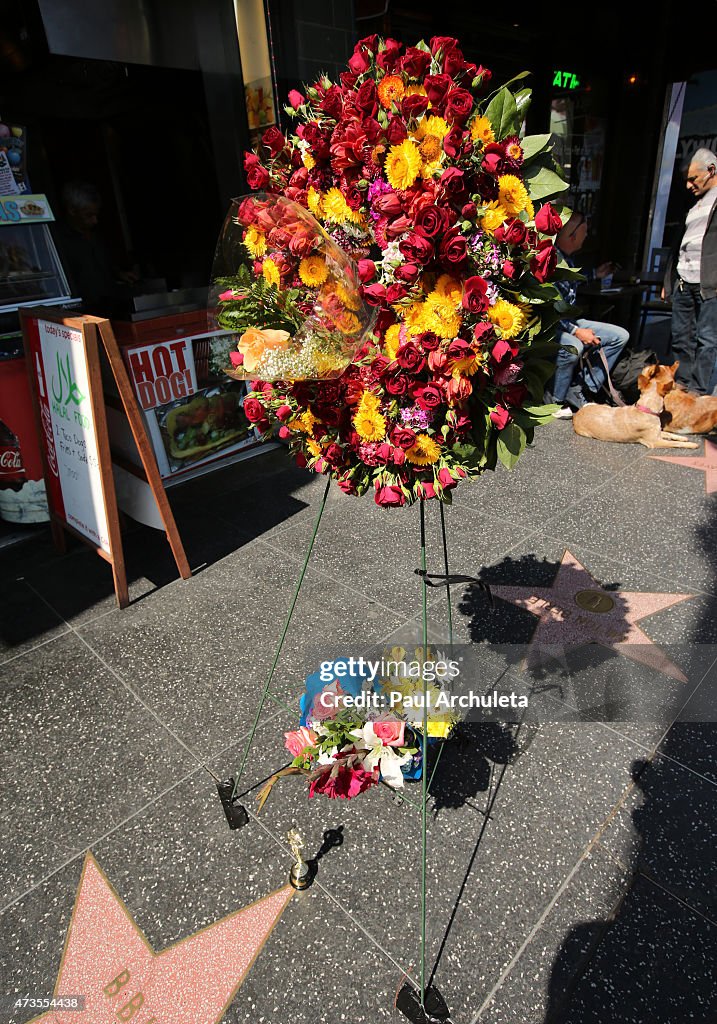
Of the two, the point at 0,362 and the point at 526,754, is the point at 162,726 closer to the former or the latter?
the point at 526,754

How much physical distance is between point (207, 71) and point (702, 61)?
26.4 feet

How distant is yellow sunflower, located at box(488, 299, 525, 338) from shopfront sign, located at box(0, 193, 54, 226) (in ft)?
14.1

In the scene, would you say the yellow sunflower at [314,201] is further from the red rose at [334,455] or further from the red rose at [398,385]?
the red rose at [334,455]

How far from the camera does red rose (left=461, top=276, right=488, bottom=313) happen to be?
1.35 metres

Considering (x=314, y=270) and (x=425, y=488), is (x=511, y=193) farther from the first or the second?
(x=425, y=488)

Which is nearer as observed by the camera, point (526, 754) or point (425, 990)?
point (425, 990)

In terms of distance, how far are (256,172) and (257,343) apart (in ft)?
1.75

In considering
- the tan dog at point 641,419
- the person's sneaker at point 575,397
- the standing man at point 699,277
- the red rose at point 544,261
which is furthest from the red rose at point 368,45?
the standing man at point 699,277

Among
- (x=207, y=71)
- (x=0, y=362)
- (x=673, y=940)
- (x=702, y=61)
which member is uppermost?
(x=702, y=61)

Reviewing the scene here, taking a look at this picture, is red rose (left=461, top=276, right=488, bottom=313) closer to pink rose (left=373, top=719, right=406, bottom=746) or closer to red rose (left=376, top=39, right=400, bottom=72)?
red rose (left=376, top=39, right=400, bottom=72)

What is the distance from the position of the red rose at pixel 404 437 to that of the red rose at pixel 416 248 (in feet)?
1.30

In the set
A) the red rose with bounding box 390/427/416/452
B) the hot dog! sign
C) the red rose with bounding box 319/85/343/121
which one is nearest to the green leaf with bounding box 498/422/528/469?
the red rose with bounding box 390/427/416/452

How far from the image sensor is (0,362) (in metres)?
3.81

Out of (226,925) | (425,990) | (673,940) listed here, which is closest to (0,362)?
(226,925)
